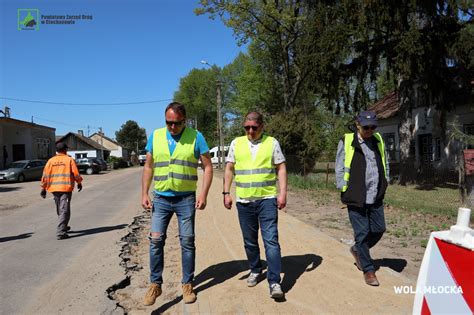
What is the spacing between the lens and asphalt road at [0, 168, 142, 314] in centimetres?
440

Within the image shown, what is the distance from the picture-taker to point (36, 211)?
11492 mm

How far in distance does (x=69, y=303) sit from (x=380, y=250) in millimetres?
4444

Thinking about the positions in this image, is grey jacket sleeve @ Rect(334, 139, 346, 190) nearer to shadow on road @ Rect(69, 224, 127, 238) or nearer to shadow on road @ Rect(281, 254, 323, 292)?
shadow on road @ Rect(281, 254, 323, 292)

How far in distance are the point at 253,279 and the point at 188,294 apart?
80 centimetres

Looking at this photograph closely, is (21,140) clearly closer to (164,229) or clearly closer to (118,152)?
(164,229)

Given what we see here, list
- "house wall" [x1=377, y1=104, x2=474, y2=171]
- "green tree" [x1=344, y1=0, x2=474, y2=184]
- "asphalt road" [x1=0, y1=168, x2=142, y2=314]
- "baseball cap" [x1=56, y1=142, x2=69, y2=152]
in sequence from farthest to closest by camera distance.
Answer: "house wall" [x1=377, y1=104, x2=474, y2=171] < "green tree" [x1=344, y1=0, x2=474, y2=184] < "baseball cap" [x1=56, y1=142, x2=69, y2=152] < "asphalt road" [x1=0, y1=168, x2=142, y2=314]

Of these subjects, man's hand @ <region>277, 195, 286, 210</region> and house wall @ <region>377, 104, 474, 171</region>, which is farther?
house wall @ <region>377, 104, 474, 171</region>

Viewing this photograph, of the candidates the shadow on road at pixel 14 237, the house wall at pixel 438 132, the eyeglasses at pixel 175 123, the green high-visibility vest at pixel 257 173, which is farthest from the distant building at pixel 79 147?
the green high-visibility vest at pixel 257 173

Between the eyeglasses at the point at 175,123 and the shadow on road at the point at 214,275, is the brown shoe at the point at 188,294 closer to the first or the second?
the shadow on road at the point at 214,275

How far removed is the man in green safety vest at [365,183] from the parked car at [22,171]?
84.6ft

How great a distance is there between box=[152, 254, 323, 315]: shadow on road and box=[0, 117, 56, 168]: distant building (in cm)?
3334

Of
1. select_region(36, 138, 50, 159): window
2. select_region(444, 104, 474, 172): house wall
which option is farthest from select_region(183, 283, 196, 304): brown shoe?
select_region(36, 138, 50, 159): window

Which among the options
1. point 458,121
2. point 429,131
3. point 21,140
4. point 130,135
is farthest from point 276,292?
point 130,135

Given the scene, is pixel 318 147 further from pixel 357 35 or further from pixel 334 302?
pixel 334 302
